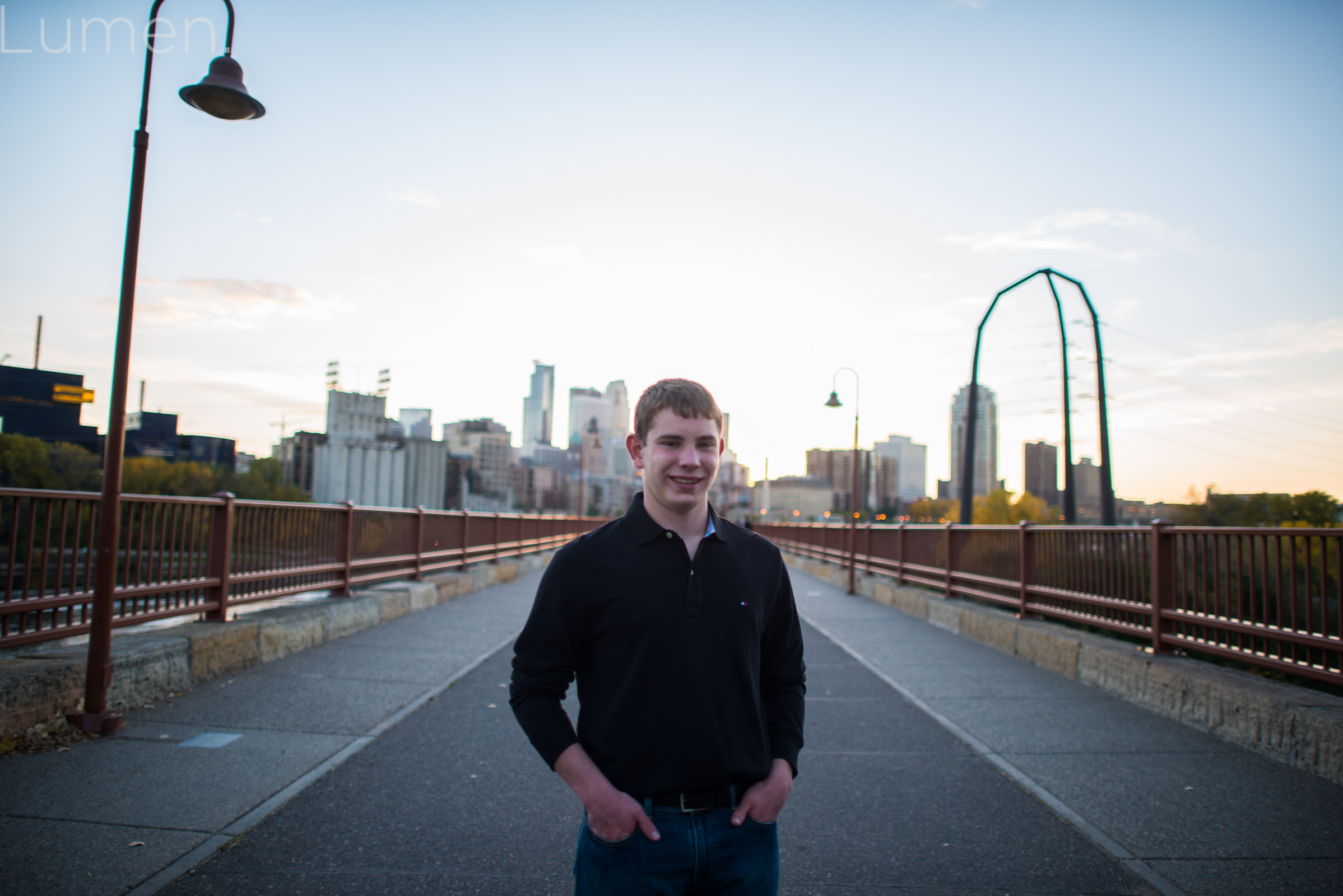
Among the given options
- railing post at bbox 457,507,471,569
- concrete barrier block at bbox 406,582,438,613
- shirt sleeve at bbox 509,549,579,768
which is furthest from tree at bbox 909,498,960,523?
shirt sleeve at bbox 509,549,579,768

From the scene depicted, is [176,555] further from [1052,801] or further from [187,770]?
[1052,801]

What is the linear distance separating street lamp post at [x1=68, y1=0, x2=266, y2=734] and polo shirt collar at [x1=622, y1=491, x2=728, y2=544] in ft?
15.5

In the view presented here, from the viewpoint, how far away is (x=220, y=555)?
302 inches

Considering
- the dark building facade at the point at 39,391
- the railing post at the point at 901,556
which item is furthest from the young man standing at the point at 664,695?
the railing post at the point at 901,556

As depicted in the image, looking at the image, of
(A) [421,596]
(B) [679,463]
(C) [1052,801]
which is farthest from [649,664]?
(A) [421,596]

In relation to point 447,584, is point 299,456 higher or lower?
higher

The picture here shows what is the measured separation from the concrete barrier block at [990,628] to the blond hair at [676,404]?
8.57 m

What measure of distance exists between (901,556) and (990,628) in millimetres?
5846

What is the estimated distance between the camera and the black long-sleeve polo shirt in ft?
6.11

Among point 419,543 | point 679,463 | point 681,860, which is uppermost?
point 679,463

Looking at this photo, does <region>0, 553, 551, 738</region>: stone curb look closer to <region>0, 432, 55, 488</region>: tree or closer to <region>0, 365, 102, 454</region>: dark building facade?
<region>0, 365, 102, 454</region>: dark building facade

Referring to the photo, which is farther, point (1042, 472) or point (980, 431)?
point (1042, 472)

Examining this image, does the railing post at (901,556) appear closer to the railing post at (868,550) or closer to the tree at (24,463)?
the railing post at (868,550)

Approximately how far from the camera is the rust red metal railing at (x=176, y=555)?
17.8 feet
